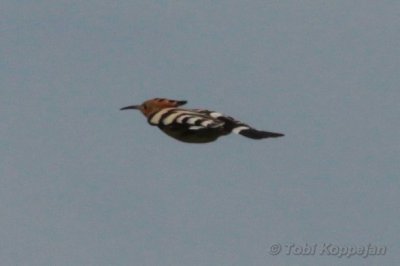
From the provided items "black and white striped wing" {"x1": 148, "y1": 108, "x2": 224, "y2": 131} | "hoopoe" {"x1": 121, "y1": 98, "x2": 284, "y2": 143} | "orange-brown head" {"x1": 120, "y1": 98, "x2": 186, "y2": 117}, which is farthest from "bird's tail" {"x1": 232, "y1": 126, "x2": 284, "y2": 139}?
"orange-brown head" {"x1": 120, "y1": 98, "x2": 186, "y2": 117}

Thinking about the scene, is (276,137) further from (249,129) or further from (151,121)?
(151,121)

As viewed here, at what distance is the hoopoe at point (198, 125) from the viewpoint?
13.3 meters

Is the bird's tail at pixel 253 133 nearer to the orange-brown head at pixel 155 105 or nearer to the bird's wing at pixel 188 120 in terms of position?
the bird's wing at pixel 188 120

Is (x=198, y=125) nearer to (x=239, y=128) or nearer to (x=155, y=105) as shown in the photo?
(x=239, y=128)

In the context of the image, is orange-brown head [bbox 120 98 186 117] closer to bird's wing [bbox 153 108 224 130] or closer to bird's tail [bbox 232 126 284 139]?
bird's wing [bbox 153 108 224 130]

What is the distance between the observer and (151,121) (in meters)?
13.8

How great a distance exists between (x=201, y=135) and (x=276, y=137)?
0.68m

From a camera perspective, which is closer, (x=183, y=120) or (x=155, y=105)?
(x=183, y=120)

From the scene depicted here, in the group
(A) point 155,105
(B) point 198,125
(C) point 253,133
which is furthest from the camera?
(A) point 155,105

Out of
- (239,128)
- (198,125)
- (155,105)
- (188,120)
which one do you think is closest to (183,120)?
(188,120)

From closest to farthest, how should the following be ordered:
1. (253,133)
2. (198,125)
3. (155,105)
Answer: (198,125)
(253,133)
(155,105)

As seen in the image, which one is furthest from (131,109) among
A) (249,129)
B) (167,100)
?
(249,129)

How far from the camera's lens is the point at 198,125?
43.4 ft

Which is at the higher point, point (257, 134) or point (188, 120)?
point (188, 120)
